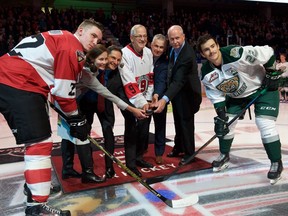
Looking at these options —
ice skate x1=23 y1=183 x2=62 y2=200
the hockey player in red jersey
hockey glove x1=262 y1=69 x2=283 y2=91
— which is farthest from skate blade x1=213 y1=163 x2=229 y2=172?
the hockey player in red jersey

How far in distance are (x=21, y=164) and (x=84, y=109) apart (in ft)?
3.14

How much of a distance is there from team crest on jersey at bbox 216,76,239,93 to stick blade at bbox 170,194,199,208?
2.97 ft

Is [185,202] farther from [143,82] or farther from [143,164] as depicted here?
[143,82]

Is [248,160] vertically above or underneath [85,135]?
underneath

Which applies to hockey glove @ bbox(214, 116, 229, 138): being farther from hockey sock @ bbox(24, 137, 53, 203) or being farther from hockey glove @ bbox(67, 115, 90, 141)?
hockey sock @ bbox(24, 137, 53, 203)

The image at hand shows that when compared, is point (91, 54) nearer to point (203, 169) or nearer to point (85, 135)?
point (85, 135)

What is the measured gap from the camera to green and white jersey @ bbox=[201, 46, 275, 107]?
7.94 ft

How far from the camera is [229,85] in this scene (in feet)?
8.45

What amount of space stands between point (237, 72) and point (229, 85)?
0.12m

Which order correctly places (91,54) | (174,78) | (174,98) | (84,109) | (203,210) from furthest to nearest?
(174,98) < (174,78) < (84,109) < (91,54) < (203,210)

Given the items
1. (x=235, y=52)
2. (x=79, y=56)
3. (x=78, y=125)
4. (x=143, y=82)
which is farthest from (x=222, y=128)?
(x=79, y=56)

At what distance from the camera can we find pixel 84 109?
2615 mm

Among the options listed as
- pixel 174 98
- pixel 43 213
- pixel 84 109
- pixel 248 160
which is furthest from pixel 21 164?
pixel 248 160

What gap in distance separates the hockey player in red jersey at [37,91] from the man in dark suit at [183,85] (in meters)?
1.09
